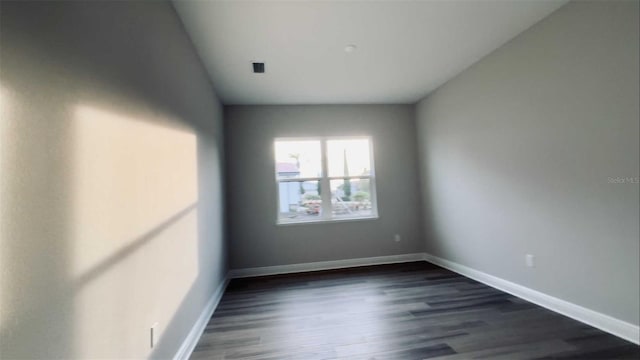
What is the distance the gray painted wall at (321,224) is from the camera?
14.4 feet

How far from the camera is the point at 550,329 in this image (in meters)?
2.31

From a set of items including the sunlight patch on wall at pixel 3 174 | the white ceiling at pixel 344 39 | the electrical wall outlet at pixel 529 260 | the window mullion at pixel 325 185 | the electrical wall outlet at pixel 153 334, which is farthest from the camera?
the window mullion at pixel 325 185

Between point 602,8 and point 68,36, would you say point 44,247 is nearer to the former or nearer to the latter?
point 68,36

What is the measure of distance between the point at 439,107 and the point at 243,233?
3.47m

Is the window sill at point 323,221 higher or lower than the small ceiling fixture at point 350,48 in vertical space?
lower

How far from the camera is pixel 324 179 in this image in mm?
4660

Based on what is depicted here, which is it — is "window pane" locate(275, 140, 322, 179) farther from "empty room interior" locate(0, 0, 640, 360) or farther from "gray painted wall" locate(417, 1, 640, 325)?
"gray painted wall" locate(417, 1, 640, 325)

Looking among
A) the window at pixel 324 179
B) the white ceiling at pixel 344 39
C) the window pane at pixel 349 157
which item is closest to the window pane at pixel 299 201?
the window at pixel 324 179

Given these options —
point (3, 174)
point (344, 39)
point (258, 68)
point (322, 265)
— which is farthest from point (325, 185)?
point (3, 174)

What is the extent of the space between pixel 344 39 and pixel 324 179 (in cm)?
235

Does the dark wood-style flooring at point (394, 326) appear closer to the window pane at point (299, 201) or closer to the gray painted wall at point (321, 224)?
the gray painted wall at point (321, 224)

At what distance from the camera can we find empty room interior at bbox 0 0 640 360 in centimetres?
95

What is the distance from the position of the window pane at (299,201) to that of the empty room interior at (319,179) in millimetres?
32

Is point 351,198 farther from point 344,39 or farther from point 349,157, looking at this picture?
point 344,39
